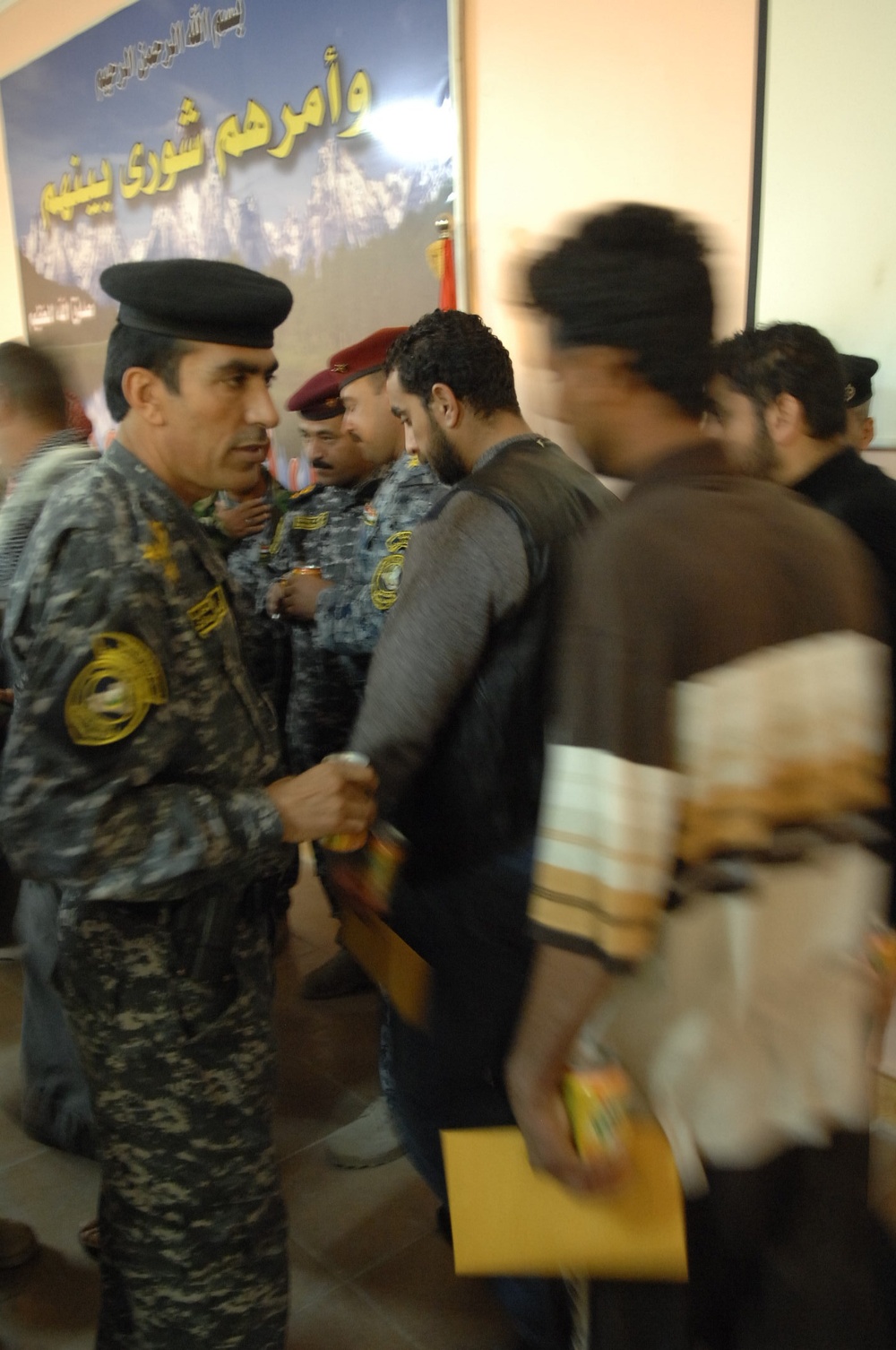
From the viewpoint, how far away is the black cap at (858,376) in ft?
6.02

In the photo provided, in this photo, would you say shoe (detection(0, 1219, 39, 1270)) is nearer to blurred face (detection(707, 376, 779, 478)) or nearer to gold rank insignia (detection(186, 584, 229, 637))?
gold rank insignia (detection(186, 584, 229, 637))

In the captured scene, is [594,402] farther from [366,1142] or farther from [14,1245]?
[14,1245]

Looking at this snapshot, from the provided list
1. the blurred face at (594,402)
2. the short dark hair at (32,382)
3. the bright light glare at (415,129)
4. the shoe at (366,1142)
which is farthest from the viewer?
the bright light glare at (415,129)

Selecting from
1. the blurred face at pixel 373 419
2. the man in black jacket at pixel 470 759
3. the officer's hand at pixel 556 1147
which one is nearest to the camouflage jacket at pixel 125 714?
the man in black jacket at pixel 470 759

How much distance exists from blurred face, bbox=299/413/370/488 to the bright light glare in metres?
0.78

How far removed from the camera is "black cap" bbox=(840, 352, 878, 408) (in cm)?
183

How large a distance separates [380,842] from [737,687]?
62 centimetres

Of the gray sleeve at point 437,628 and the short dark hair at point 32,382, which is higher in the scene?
the short dark hair at point 32,382

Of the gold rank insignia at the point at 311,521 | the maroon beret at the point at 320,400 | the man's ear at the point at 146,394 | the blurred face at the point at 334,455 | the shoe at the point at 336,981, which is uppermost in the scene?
the man's ear at the point at 146,394

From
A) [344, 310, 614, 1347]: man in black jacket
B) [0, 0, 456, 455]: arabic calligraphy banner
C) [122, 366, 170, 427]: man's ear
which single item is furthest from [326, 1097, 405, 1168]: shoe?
[0, 0, 456, 455]: arabic calligraphy banner

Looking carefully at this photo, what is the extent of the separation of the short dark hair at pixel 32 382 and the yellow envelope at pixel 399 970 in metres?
1.52

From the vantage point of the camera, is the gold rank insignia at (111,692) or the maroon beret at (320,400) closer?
the gold rank insignia at (111,692)

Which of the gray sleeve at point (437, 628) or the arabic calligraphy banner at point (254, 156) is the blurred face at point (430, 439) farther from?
the arabic calligraphy banner at point (254, 156)

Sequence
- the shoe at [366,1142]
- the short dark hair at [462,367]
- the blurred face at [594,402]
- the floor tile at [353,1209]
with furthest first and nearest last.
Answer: the shoe at [366,1142]
the floor tile at [353,1209]
the short dark hair at [462,367]
the blurred face at [594,402]
